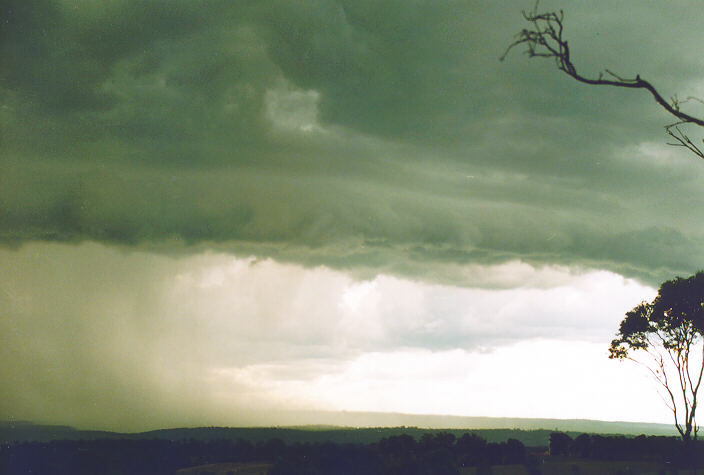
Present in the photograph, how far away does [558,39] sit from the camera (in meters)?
6.04

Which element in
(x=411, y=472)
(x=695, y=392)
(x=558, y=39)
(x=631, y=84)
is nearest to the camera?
(x=631, y=84)

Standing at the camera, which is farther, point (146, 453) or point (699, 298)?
point (146, 453)

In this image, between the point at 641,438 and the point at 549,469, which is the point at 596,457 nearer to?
the point at 641,438

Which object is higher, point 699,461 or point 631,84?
point 631,84

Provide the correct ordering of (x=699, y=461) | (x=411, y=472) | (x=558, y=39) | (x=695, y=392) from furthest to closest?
(x=699, y=461) → (x=695, y=392) → (x=411, y=472) → (x=558, y=39)

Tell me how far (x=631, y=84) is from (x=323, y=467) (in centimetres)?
3426

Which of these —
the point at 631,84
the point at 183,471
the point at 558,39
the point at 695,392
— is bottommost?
Result: the point at 183,471

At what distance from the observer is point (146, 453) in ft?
169

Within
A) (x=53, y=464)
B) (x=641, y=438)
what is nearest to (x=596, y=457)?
(x=641, y=438)

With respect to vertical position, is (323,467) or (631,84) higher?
(631,84)

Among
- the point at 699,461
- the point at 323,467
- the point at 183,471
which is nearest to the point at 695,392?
the point at 699,461

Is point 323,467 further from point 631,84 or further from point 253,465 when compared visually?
point 631,84

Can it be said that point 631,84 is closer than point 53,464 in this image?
Yes

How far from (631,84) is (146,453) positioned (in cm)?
5332
